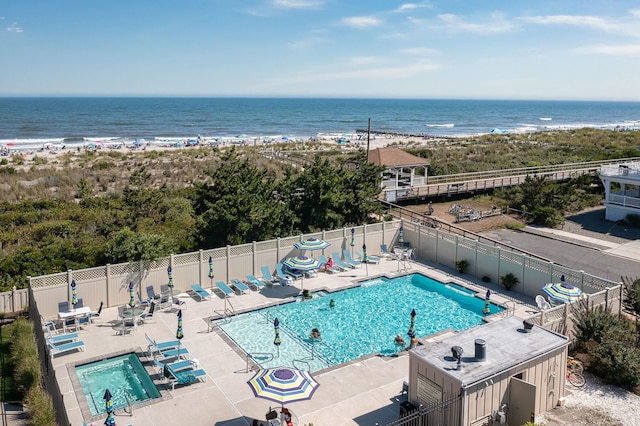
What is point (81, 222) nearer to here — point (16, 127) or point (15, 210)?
point (15, 210)

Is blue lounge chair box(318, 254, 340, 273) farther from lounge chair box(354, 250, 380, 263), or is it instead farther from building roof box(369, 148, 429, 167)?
building roof box(369, 148, 429, 167)

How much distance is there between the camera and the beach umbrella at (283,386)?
403 inches

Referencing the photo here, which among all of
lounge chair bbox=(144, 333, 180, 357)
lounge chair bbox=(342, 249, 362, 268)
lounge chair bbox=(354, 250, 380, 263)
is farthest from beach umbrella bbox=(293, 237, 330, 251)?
lounge chair bbox=(144, 333, 180, 357)

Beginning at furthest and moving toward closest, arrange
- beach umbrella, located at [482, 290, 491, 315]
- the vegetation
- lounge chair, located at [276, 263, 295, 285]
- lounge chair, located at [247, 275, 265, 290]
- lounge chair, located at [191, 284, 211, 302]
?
lounge chair, located at [276, 263, 295, 285], lounge chair, located at [247, 275, 265, 290], lounge chair, located at [191, 284, 211, 302], beach umbrella, located at [482, 290, 491, 315], the vegetation

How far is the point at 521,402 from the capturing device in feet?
35.7

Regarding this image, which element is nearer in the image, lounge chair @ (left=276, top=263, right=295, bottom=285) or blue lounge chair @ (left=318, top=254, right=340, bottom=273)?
lounge chair @ (left=276, top=263, right=295, bottom=285)

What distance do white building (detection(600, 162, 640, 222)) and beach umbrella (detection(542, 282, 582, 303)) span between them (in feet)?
55.8

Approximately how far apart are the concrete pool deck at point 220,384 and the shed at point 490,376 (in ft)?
5.29

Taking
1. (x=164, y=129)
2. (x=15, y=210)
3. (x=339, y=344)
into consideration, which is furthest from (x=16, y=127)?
(x=339, y=344)

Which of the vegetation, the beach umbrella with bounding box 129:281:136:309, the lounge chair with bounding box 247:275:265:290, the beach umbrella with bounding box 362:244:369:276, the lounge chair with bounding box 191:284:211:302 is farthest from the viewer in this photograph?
the beach umbrella with bounding box 362:244:369:276

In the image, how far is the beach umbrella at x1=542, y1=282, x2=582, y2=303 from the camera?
16.4 metres

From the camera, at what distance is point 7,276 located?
1880cm

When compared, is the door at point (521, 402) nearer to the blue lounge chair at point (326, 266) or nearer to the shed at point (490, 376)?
the shed at point (490, 376)

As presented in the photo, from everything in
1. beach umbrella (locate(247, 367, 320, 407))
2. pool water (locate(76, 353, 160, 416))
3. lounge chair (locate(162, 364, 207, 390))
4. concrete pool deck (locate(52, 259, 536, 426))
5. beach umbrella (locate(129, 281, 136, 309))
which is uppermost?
beach umbrella (locate(247, 367, 320, 407))
